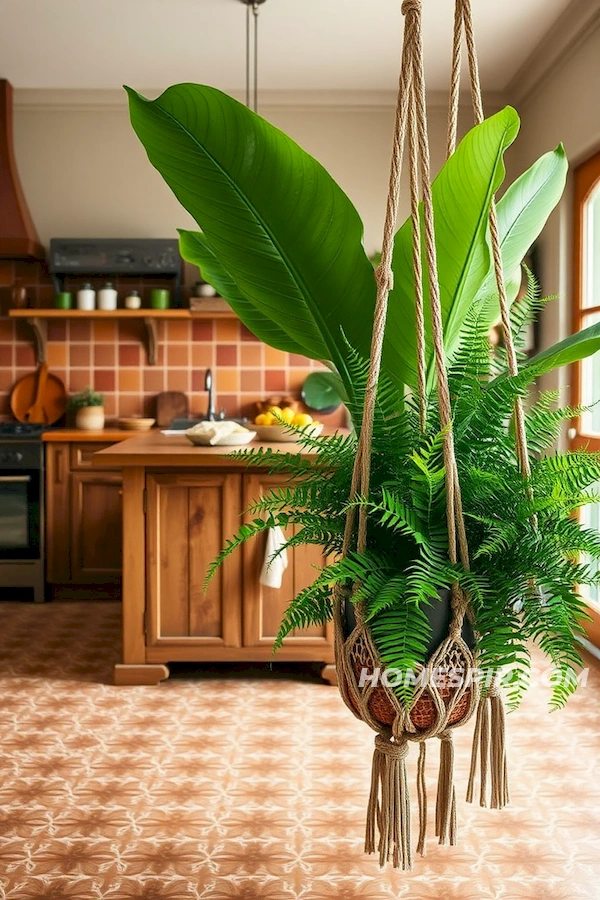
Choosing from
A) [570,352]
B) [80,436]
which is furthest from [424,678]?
[80,436]

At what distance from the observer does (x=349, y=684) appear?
1.01m

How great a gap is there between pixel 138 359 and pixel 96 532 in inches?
46.0

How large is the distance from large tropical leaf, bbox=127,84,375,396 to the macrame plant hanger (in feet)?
0.29

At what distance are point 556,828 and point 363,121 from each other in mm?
4252

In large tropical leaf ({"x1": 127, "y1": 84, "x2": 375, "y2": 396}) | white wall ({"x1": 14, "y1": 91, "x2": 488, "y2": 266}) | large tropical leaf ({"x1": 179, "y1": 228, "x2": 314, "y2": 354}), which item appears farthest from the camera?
white wall ({"x1": 14, "y1": 91, "x2": 488, "y2": 266})

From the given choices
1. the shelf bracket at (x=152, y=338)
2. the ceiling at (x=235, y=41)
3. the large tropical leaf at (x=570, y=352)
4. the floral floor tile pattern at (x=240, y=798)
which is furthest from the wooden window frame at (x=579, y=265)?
the large tropical leaf at (x=570, y=352)

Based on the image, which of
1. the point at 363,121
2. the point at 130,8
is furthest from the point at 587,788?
the point at 363,121

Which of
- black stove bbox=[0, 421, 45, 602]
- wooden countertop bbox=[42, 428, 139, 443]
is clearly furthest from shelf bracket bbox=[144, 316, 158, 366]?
black stove bbox=[0, 421, 45, 602]

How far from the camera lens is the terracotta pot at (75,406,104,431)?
488 centimetres

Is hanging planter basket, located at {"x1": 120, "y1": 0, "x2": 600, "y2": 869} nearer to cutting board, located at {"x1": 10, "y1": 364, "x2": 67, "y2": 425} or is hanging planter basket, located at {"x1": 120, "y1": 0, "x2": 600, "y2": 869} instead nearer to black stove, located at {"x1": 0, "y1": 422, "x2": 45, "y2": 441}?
black stove, located at {"x1": 0, "y1": 422, "x2": 45, "y2": 441}

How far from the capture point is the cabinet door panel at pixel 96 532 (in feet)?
15.1

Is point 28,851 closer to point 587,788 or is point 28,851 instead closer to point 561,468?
point 587,788

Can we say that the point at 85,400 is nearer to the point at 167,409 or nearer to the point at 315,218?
the point at 167,409

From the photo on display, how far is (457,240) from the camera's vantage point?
999 mm
